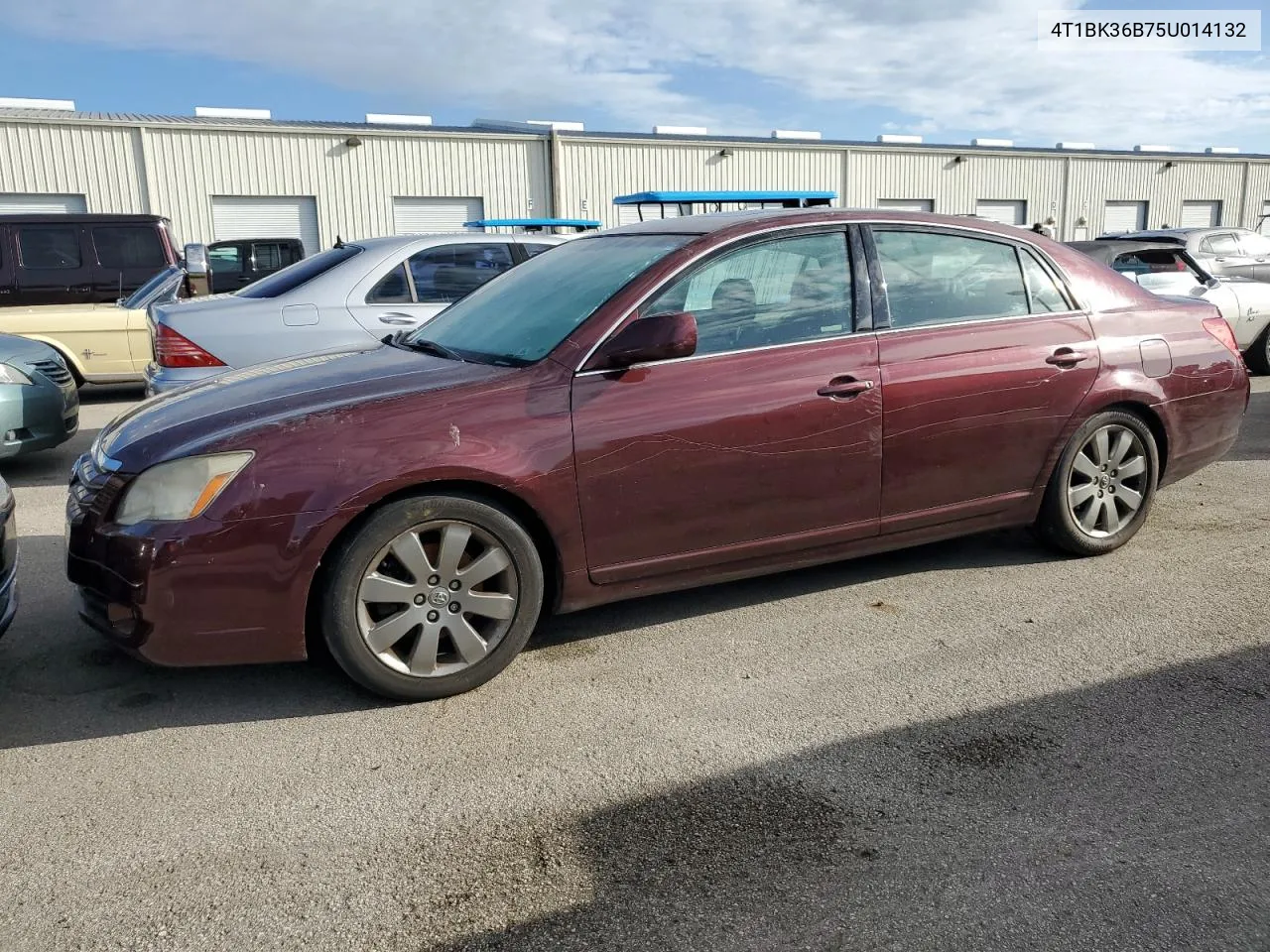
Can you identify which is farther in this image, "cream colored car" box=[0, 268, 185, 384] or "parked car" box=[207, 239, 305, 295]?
"parked car" box=[207, 239, 305, 295]

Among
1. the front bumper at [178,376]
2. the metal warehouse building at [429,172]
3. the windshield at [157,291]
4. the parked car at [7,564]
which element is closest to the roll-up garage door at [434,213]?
the metal warehouse building at [429,172]

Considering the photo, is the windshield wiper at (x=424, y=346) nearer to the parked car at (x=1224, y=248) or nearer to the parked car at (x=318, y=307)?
the parked car at (x=318, y=307)

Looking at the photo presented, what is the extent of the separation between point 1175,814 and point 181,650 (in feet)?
9.61

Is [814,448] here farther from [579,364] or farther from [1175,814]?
[1175,814]

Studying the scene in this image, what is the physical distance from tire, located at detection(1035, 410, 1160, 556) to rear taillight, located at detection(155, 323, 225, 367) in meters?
4.86

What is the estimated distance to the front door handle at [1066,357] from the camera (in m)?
4.43

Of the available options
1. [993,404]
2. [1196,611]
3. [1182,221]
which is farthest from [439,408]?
[1182,221]

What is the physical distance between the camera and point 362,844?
8.69 feet

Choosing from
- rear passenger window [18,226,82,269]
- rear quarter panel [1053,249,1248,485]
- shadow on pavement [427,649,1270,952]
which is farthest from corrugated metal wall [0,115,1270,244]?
→ shadow on pavement [427,649,1270,952]

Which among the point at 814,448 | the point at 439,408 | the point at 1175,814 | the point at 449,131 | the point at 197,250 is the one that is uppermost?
the point at 449,131

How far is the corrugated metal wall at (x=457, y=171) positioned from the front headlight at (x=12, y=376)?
1853 cm

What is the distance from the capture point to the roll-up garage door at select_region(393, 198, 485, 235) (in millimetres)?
25688

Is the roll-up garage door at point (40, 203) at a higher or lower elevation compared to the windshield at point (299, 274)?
higher

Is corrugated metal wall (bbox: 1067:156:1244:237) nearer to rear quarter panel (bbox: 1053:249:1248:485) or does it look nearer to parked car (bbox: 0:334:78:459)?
rear quarter panel (bbox: 1053:249:1248:485)
